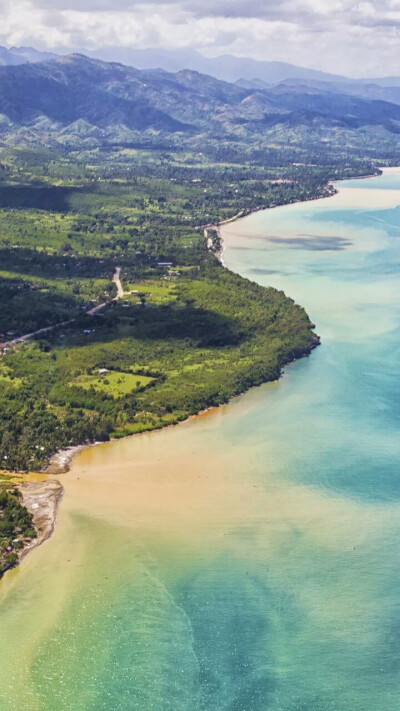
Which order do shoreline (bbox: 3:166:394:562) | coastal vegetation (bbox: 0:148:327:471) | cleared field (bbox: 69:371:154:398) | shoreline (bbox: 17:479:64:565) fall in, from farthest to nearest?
1. cleared field (bbox: 69:371:154:398)
2. coastal vegetation (bbox: 0:148:327:471)
3. shoreline (bbox: 3:166:394:562)
4. shoreline (bbox: 17:479:64:565)

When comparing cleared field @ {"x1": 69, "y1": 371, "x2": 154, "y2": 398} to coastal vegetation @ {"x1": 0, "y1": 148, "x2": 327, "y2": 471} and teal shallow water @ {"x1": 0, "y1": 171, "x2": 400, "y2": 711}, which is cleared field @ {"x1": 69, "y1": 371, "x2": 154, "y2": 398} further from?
teal shallow water @ {"x1": 0, "y1": 171, "x2": 400, "y2": 711}

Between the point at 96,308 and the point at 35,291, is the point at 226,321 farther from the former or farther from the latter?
the point at 35,291

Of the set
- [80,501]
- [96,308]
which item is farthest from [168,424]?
[96,308]

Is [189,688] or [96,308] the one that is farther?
[96,308]

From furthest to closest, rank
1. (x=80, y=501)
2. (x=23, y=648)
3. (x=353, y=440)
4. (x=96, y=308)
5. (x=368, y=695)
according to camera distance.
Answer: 1. (x=96, y=308)
2. (x=353, y=440)
3. (x=80, y=501)
4. (x=23, y=648)
5. (x=368, y=695)

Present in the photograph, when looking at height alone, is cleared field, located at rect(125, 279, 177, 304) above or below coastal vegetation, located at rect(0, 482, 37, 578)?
above

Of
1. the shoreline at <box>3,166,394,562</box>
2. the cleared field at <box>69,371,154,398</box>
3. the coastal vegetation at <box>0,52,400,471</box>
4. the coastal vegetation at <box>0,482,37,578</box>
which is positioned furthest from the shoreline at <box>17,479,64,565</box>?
the cleared field at <box>69,371,154,398</box>

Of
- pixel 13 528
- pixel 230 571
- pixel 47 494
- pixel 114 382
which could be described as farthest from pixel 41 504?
pixel 114 382

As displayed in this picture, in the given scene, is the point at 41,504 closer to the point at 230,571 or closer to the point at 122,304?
the point at 230,571

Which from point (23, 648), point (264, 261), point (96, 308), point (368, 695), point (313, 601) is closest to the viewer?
point (368, 695)
